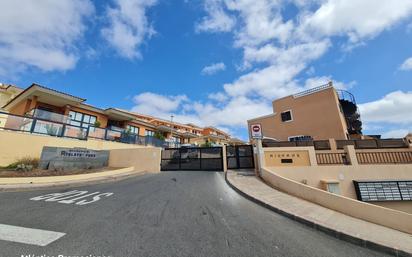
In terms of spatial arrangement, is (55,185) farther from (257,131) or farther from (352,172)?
(352,172)

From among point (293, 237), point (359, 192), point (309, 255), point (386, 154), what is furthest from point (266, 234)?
point (386, 154)

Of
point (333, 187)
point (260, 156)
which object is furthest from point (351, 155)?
point (260, 156)

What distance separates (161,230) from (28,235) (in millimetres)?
2584

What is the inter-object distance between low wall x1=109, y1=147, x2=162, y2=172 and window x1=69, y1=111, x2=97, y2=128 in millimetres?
5599

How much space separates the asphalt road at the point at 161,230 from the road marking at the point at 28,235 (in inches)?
1.7

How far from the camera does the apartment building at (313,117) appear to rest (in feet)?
61.5

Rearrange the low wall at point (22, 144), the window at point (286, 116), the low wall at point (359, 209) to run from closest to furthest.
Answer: the low wall at point (359, 209)
the low wall at point (22, 144)
the window at point (286, 116)

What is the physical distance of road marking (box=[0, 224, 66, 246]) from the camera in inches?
124

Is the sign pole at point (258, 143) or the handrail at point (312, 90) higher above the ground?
the handrail at point (312, 90)

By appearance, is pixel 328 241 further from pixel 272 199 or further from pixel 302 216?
pixel 272 199

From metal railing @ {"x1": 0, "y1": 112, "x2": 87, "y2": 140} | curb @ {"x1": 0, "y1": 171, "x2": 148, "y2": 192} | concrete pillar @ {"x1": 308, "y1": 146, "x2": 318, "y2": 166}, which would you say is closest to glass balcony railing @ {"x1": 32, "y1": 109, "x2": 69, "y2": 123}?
metal railing @ {"x1": 0, "y1": 112, "x2": 87, "y2": 140}

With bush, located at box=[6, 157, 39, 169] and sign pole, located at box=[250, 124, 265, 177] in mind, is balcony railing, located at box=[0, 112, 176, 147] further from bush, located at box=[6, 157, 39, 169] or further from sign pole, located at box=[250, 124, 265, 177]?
sign pole, located at box=[250, 124, 265, 177]

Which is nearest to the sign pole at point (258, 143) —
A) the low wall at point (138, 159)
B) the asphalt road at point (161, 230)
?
the asphalt road at point (161, 230)

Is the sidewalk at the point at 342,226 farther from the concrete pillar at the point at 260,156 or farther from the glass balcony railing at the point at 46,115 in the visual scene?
the glass balcony railing at the point at 46,115
